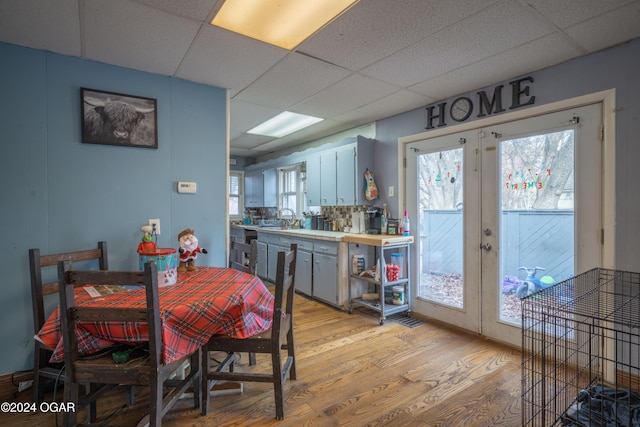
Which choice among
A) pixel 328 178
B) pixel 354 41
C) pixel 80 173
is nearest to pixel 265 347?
pixel 80 173

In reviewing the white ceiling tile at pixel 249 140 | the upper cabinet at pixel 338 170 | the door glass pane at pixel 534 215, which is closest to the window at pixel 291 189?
the upper cabinet at pixel 338 170

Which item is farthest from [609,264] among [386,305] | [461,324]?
[386,305]

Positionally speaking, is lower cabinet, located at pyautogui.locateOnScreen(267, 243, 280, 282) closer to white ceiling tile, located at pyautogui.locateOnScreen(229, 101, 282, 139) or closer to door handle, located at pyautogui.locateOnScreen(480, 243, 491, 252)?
white ceiling tile, located at pyautogui.locateOnScreen(229, 101, 282, 139)

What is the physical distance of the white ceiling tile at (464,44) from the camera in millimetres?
→ 1917

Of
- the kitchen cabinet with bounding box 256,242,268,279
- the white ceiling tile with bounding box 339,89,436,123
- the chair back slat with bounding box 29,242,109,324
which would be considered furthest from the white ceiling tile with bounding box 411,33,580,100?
the kitchen cabinet with bounding box 256,242,268,279

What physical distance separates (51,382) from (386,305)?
2.97 metres

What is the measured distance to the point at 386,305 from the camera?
3666mm

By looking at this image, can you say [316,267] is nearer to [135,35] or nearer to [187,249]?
[187,249]

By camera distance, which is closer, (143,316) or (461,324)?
(143,316)

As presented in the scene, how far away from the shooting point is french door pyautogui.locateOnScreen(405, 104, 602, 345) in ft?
8.00

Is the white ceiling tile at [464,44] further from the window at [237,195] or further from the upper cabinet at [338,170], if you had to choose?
the window at [237,195]

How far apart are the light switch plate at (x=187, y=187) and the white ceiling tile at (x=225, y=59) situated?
35.6 inches

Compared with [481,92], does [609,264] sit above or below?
below

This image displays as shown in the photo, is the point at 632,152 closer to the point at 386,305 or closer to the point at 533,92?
the point at 533,92
